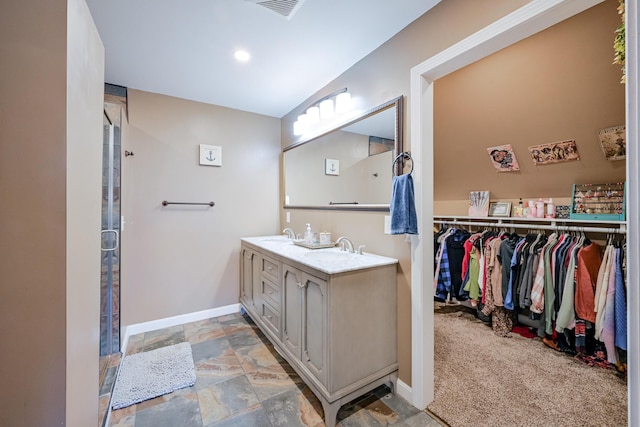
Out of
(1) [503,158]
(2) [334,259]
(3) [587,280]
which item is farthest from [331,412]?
(1) [503,158]

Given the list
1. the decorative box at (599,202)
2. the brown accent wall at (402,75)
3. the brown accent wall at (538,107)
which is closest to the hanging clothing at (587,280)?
the decorative box at (599,202)

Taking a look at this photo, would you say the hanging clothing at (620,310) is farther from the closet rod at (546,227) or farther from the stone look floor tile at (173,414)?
the stone look floor tile at (173,414)

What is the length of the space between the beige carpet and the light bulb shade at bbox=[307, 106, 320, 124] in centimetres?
228

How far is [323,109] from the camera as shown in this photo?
7.84 feet

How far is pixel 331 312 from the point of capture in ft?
4.94

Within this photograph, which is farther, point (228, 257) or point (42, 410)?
point (228, 257)

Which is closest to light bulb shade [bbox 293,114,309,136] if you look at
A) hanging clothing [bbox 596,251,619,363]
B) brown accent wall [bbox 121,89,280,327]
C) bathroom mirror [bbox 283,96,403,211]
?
bathroom mirror [bbox 283,96,403,211]

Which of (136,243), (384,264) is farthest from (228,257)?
(384,264)

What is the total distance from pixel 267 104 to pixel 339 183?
4.23ft

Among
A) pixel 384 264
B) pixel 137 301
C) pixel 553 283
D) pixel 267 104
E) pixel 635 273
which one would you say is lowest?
pixel 137 301

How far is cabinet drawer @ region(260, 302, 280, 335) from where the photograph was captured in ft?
6.94

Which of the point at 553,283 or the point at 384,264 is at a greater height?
the point at 384,264

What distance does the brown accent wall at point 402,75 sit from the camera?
1.40 metres

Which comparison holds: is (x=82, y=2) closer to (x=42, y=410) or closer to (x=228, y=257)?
(x=42, y=410)
